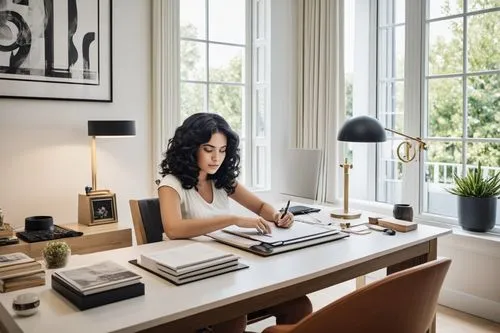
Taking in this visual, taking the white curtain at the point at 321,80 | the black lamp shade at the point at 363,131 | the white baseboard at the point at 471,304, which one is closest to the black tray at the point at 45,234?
the black lamp shade at the point at 363,131

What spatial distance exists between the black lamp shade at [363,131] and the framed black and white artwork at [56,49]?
178 centimetres

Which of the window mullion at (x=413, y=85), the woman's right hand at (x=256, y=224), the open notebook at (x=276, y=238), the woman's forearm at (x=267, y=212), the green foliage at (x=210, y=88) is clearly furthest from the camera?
the green foliage at (x=210, y=88)

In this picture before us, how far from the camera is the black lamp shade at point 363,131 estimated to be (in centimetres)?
236

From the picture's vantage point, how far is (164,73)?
3.53 meters

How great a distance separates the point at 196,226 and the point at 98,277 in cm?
66

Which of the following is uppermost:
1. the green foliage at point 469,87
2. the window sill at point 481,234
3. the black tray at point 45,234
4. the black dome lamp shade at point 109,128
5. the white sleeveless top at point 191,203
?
the green foliage at point 469,87

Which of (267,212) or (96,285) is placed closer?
(96,285)

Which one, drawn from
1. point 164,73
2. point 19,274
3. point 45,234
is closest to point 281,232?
point 19,274

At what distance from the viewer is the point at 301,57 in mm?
4211

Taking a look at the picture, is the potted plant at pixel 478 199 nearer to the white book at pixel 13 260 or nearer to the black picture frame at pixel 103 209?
the black picture frame at pixel 103 209

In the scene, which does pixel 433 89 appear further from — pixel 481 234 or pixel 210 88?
pixel 210 88

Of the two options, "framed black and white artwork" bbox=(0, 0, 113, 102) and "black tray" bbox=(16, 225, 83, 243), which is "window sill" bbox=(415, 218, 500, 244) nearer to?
"black tray" bbox=(16, 225, 83, 243)

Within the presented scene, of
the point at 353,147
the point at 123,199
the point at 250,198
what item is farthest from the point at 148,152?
the point at 353,147

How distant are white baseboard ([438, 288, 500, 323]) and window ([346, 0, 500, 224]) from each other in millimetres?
546
